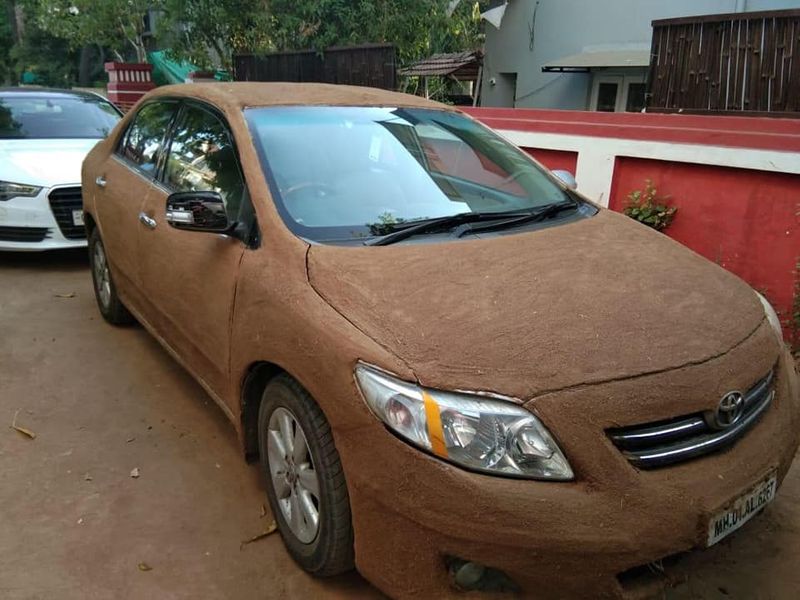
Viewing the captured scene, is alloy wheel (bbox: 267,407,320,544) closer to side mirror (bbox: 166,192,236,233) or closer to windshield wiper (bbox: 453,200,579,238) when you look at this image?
side mirror (bbox: 166,192,236,233)

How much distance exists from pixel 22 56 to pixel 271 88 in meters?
26.2

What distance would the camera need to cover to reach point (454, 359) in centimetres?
199

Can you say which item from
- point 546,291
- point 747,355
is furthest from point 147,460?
point 747,355

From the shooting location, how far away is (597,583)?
189cm

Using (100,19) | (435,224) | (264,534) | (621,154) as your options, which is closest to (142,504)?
(264,534)

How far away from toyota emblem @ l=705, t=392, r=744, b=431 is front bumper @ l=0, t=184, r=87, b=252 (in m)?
5.77

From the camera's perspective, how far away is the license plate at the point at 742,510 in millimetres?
1959

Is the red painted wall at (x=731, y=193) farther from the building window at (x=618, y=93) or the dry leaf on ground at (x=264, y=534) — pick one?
the building window at (x=618, y=93)

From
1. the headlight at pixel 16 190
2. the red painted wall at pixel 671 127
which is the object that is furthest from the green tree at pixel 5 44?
the red painted wall at pixel 671 127

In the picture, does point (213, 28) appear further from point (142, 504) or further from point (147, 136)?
point (142, 504)

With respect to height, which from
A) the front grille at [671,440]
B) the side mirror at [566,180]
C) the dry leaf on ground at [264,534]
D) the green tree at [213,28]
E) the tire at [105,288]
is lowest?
the dry leaf on ground at [264,534]

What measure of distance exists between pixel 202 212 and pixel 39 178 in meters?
4.18

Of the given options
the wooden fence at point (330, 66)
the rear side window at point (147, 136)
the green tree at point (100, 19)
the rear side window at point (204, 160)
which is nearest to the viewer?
the rear side window at point (204, 160)

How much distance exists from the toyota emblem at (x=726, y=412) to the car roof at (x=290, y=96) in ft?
7.36
